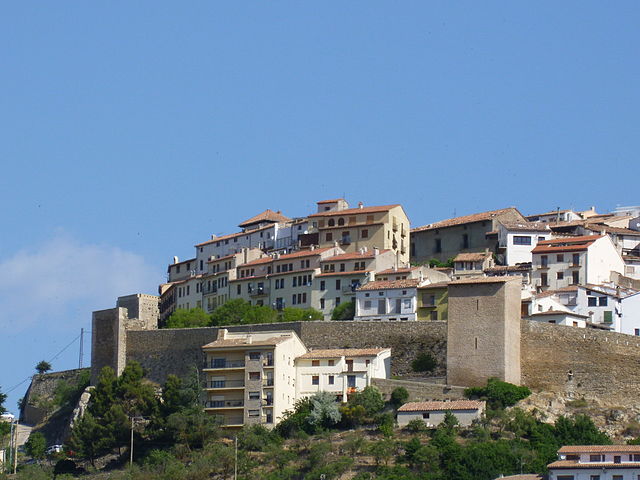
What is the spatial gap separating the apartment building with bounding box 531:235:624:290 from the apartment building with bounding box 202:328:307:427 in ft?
56.4

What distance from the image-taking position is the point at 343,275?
9444cm

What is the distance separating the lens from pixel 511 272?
95.1m

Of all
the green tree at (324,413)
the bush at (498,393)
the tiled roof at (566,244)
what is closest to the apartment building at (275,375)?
the green tree at (324,413)

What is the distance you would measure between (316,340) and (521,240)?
17.7 m

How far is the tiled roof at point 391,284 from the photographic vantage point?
291ft

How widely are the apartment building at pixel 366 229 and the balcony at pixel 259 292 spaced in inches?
200

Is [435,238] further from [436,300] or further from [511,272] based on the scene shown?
[436,300]

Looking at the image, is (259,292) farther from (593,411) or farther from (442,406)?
(593,411)

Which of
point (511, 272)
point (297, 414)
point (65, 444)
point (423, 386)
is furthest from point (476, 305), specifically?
point (65, 444)

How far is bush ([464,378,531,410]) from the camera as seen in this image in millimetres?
77125

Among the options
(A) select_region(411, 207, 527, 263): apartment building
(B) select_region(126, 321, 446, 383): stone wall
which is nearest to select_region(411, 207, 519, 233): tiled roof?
(A) select_region(411, 207, 527, 263): apartment building

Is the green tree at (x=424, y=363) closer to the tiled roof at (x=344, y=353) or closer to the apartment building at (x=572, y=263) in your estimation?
the tiled roof at (x=344, y=353)

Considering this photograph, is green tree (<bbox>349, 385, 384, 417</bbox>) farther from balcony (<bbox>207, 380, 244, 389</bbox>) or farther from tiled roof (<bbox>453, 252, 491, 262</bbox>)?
tiled roof (<bbox>453, 252, 491, 262</bbox>)

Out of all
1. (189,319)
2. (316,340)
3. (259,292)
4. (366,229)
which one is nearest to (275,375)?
(316,340)
